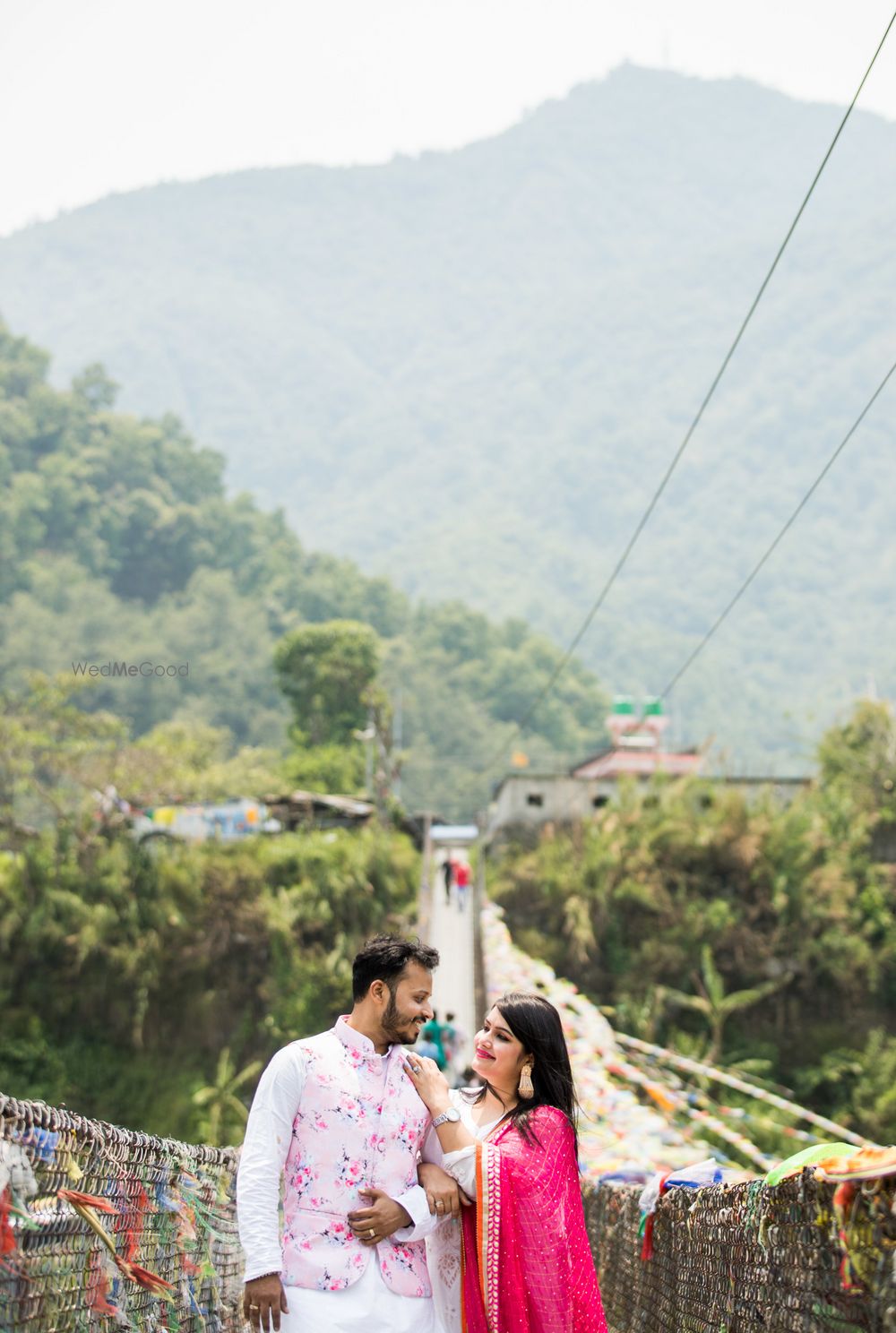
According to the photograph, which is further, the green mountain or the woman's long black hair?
the green mountain

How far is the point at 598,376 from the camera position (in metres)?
182

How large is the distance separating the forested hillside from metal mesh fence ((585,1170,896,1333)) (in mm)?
58795

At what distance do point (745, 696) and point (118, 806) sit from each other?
89546 millimetres

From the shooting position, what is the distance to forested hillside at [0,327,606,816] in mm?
71438

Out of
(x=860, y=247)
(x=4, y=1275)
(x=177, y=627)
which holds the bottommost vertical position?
(x=4, y=1275)

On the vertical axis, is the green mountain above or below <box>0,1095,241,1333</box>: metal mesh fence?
above

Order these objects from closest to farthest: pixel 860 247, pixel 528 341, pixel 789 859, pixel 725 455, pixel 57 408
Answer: pixel 789 859, pixel 57 408, pixel 725 455, pixel 860 247, pixel 528 341

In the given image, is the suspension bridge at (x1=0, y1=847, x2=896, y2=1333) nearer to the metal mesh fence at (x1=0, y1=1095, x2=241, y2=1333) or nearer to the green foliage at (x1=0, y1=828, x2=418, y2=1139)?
the metal mesh fence at (x1=0, y1=1095, x2=241, y2=1333)

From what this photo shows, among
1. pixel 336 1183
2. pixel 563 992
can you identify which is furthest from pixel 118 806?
pixel 336 1183

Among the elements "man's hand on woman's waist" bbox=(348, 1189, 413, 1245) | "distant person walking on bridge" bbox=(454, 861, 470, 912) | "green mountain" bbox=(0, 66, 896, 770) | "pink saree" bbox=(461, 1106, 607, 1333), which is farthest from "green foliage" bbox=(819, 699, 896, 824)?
"green mountain" bbox=(0, 66, 896, 770)

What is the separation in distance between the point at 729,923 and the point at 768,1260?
25390 millimetres

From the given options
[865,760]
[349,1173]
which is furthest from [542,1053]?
[865,760]

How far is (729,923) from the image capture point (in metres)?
27.8

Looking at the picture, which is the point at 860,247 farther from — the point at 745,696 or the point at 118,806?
the point at 118,806
